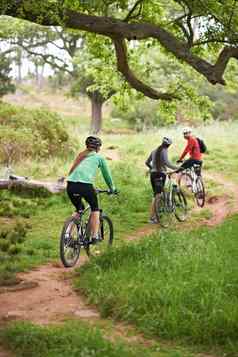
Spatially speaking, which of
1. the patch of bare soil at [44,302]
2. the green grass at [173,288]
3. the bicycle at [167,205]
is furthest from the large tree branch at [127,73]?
the patch of bare soil at [44,302]

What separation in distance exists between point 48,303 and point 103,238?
324cm

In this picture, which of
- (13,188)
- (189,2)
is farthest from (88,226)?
(13,188)

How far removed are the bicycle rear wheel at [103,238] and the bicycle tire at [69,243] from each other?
0.32 meters

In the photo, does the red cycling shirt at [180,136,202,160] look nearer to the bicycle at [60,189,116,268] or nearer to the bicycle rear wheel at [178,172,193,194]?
the bicycle rear wheel at [178,172,193,194]

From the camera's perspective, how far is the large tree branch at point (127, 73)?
13.8 meters

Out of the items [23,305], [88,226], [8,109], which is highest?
[8,109]

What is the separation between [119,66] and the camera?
48.7 feet

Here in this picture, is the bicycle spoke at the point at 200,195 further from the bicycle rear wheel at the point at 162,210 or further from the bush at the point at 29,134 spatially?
the bush at the point at 29,134

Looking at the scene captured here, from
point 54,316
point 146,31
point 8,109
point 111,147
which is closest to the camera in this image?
point 54,316

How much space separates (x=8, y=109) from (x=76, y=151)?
381 centimetres

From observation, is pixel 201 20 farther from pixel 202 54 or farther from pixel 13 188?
pixel 13 188

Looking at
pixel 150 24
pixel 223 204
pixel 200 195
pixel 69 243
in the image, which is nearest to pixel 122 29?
pixel 150 24

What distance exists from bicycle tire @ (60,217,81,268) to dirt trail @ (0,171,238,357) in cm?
19

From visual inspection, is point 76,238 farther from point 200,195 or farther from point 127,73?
point 200,195
